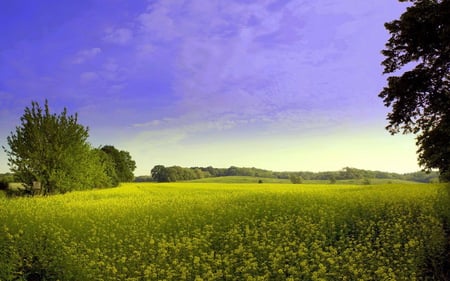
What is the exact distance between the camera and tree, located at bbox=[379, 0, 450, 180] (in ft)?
49.2

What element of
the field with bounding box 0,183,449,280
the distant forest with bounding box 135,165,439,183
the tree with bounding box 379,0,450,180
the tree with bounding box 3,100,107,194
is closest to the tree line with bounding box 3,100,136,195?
the tree with bounding box 3,100,107,194

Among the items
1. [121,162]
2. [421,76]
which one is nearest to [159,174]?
[121,162]

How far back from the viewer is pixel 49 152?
1013 inches

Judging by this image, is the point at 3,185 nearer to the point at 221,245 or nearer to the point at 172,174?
the point at 221,245

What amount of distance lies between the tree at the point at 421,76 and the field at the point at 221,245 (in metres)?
3.30

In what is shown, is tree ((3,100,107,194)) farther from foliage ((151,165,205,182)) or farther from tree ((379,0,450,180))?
foliage ((151,165,205,182))

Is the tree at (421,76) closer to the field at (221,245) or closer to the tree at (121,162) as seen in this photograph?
the field at (221,245)

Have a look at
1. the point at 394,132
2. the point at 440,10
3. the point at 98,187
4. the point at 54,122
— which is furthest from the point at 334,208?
the point at 98,187

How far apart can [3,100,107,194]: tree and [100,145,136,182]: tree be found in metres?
22.7

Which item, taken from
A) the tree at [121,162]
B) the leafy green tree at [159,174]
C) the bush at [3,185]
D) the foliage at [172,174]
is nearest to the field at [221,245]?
the bush at [3,185]

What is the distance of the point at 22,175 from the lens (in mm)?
25516

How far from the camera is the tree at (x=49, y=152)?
25516 mm

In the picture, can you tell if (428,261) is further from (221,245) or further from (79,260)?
(79,260)

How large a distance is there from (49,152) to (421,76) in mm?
22495
